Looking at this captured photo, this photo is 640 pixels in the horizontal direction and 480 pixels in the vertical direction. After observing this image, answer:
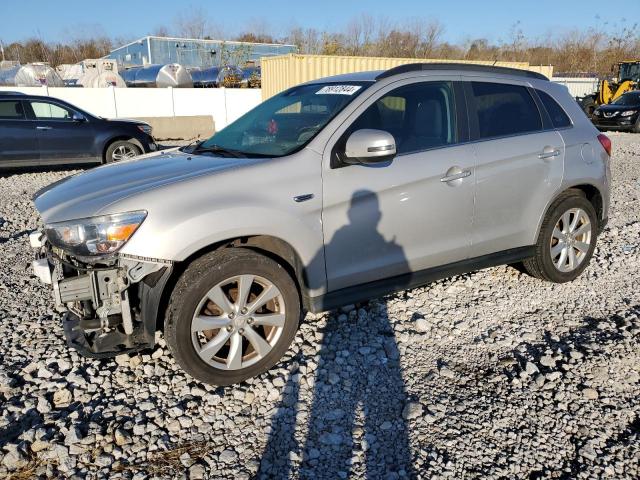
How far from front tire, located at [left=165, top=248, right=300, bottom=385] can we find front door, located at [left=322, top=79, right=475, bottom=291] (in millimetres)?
421

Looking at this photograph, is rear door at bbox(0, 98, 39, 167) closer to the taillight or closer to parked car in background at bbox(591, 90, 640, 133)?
the taillight

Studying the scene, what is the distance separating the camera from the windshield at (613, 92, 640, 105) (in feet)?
63.6

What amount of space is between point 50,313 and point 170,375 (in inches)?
59.8

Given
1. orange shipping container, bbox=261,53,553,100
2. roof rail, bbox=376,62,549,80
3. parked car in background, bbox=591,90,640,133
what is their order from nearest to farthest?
1. roof rail, bbox=376,62,549,80
2. orange shipping container, bbox=261,53,553,100
3. parked car in background, bbox=591,90,640,133

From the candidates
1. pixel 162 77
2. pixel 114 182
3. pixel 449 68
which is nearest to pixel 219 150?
pixel 114 182

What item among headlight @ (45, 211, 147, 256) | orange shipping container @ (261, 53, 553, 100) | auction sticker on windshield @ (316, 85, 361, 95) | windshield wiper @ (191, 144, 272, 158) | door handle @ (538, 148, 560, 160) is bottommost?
headlight @ (45, 211, 147, 256)

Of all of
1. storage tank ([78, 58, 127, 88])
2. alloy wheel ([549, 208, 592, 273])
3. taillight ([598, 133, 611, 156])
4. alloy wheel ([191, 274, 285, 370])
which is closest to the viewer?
alloy wheel ([191, 274, 285, 370])

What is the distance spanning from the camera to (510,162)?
13.0 feet

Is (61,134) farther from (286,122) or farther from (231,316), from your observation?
(231,316)

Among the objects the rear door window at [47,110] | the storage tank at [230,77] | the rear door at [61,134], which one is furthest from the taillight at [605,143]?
the storage tank at [230,77]

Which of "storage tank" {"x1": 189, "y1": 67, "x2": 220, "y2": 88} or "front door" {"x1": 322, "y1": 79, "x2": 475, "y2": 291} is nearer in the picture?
"front door" {"x1": 322, "y1": 79, "x2": 475, "y2": 291}

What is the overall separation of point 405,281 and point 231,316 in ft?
4.26

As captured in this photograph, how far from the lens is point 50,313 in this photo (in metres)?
4.12

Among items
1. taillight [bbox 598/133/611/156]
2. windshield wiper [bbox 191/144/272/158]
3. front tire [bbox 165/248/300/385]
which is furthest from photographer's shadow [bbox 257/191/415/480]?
taillight [bbox 598/133/611/156]
